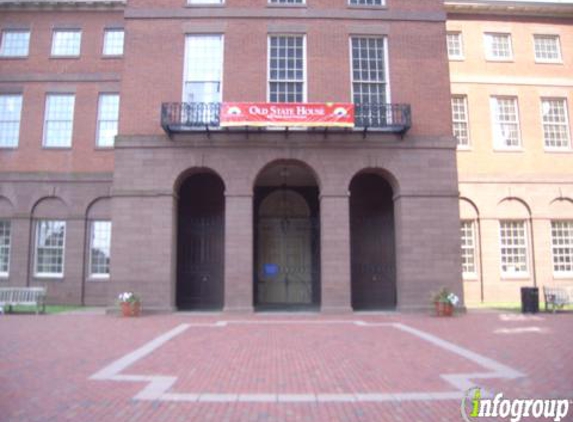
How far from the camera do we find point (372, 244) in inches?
657

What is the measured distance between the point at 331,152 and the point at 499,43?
12088mm

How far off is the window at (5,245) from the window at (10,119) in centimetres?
368

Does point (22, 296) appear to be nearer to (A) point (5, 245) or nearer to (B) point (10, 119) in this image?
(A) point (5, 245)

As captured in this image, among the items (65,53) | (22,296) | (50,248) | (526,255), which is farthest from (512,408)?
(65,53)

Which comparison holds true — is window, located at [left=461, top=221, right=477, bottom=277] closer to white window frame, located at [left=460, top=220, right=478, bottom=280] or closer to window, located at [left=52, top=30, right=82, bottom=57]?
white window frame, located at [left=460, top=220, right=478, bottom=280]

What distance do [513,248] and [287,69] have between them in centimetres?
1268

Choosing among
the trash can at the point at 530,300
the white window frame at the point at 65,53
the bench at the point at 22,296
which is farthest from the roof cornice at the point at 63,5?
the trash can at the point at 530,300

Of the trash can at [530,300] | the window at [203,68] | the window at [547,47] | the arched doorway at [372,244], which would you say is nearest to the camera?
the trash can at [530,300]

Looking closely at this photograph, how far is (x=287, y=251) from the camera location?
57.1 feet

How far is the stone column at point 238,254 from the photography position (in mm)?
13859

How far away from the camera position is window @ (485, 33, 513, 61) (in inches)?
792

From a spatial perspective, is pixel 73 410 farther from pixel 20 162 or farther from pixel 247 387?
pixel 20 162

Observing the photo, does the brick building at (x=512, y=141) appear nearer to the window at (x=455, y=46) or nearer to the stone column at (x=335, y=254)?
the window at (x=455, y=46)

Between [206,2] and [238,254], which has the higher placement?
[206,2]
